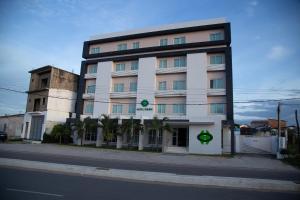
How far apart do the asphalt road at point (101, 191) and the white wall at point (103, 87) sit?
1113 inches

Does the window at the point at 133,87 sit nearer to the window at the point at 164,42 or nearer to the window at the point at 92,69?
the window at the point at 164,42

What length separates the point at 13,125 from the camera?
155ft

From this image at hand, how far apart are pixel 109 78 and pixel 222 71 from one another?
58.3 feet

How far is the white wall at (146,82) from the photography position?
35281 millimetres

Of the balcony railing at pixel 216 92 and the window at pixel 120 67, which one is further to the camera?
the window at pixel 120 67

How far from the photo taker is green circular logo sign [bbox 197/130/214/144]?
2964 cm

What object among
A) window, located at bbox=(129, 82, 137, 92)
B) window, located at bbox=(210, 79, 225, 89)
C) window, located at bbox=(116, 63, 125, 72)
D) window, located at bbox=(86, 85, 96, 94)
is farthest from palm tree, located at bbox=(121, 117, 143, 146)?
window, located at bbox=(210, 79, 225, 89)

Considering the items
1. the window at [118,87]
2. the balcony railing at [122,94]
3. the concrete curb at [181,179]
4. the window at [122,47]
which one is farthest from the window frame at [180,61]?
the concrete curb at [181,179]

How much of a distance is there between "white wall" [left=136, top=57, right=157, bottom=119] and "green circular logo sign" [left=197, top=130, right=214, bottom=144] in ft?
26.5

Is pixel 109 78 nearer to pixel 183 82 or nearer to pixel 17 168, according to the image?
pixel 183 82

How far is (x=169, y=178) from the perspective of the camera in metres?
A: 10.6

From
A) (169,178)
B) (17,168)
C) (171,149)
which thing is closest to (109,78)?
(171,149)

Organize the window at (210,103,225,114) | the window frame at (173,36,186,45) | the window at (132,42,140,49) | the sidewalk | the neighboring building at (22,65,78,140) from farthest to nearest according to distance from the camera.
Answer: the neighboring building at (22,65,78,140)
the window at (132,42,140,49)
the window frame at (173,36,186,45)
the window at (210,103,225,114)
the sidewalk

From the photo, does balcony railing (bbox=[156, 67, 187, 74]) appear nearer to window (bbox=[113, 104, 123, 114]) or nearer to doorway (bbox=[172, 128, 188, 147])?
window (bbox=[113, 104, 123, 114])
